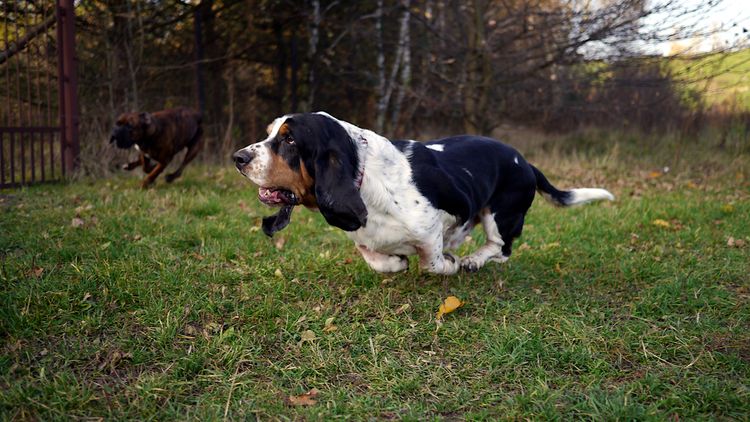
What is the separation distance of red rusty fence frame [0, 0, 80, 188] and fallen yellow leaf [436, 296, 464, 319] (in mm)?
5838

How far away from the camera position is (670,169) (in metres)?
10.4

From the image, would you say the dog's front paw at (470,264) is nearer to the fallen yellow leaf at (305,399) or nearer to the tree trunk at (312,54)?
the fallen yellow leaf at (305,399)

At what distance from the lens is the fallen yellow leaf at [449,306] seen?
362 cm

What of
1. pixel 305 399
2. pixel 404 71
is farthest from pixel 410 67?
pixel 305 399

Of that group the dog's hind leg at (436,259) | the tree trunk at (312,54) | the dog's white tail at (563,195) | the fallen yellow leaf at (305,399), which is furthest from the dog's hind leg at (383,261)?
the tree trunk at (312,54)

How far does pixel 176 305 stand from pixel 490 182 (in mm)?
2148

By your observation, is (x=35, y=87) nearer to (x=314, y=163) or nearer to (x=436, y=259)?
(x=314, y=163)

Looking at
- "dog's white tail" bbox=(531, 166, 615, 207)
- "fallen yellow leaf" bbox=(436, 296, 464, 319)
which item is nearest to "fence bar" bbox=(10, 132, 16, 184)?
"fallen yellow leaf" bbox=(436, 296, 464, 319)

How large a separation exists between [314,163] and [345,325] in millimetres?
927

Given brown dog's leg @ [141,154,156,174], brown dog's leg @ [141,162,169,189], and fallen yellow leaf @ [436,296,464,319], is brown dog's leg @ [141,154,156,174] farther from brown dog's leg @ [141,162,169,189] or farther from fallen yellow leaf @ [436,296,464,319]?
fallen yellow leaf @ [436,296,464,319]

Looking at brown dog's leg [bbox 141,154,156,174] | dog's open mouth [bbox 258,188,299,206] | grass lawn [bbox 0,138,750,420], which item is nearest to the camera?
grass lawn [bbox 0,138,750,420]

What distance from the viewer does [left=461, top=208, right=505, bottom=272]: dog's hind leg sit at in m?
4.36

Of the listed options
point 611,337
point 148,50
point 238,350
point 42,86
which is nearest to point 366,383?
point 238,350

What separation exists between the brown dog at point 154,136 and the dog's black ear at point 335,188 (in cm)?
471
